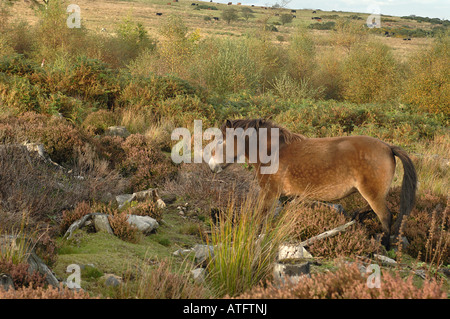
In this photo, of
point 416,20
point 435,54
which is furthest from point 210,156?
point 416,20

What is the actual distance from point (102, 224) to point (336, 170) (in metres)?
3.42

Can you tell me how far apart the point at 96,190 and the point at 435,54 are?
20793mm

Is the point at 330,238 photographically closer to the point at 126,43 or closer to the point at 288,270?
the point at 288,270

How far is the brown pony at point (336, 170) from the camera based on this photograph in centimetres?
579

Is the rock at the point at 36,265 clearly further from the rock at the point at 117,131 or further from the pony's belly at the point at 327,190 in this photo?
the rock at the point at 117,131

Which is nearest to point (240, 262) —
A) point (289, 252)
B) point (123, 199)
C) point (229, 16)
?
point (289, 252)

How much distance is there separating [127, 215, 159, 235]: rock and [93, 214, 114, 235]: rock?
0.40 metres

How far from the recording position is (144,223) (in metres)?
6.70

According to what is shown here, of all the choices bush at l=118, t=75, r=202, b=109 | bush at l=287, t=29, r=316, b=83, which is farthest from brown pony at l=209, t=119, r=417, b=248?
bush at l=287, t=29, r=316, b=83

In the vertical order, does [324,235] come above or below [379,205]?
below

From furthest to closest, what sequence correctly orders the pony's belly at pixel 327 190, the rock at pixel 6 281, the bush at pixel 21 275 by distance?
the pony's belly at pixel 327 190 → the bush at pixel 21 275 → the rock at pixel 6 281

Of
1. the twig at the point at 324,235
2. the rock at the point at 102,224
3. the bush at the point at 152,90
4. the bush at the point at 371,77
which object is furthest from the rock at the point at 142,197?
the bush at the point at 371,77

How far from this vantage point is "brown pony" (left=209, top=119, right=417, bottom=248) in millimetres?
5789

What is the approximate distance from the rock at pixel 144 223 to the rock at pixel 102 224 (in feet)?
1.31
